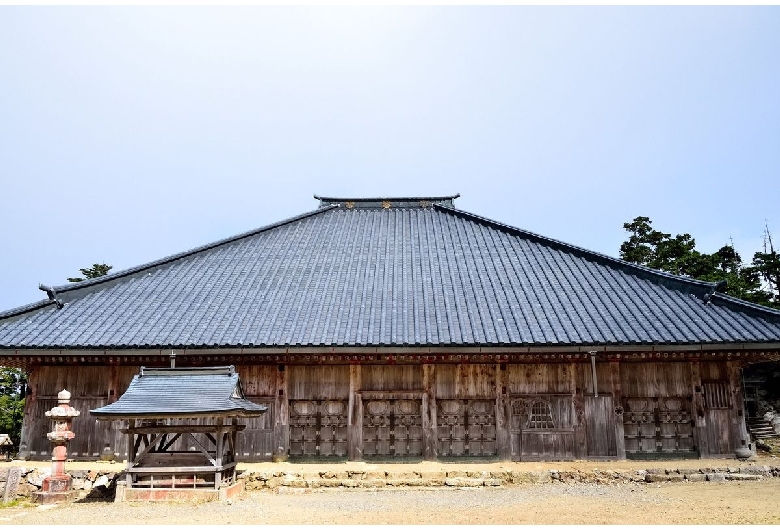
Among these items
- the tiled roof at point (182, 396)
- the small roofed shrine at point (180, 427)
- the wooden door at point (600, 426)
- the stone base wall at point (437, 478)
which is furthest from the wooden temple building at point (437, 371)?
the small roofed shrine at point (180, 427)

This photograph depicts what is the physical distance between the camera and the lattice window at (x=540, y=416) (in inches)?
630

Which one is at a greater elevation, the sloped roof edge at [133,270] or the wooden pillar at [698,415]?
the sloped roof edge at [133,270]

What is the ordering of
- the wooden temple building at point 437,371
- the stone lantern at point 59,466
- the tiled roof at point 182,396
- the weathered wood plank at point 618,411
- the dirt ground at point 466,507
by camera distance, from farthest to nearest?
the weathered wood plank at point 618,411 → the wooden temple building at point 437,371 → the stone lantern at point 59,466 → the tiled roof at point 182,396 → the dirt ground at point 466,507

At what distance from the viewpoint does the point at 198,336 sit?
16109 millimetres

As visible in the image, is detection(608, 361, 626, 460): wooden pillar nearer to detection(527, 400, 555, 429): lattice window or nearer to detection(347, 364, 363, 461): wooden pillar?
detection(527, 400, 555, 429): lattice window

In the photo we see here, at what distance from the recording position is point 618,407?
15.8 metres

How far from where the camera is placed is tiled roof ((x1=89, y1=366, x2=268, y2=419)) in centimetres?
1258

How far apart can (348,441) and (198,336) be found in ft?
17.0

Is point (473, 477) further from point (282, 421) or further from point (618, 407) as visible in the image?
point (282, 421)

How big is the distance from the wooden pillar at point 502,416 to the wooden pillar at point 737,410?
20.5ft

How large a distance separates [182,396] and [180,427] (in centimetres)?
70

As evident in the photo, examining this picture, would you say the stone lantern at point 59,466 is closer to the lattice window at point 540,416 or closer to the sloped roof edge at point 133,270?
the sloped roof edge at point 133,270

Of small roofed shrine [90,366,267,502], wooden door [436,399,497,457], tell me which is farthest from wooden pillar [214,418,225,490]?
wooden door [436,399,497,457]

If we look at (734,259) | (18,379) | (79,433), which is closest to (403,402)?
(79,433)
